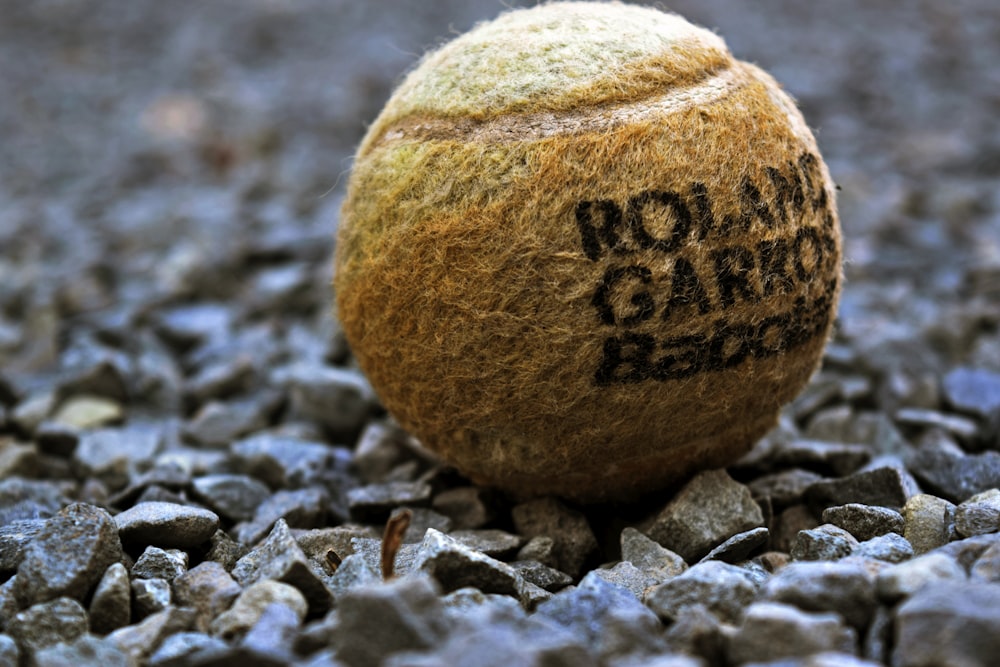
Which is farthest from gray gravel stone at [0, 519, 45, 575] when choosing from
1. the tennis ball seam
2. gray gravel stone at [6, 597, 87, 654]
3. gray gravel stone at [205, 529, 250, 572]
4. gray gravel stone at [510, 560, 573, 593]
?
the tennis ball seam

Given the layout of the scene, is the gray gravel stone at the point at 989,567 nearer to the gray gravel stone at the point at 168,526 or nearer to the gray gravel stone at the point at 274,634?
the gray gravel stone at the point at 274,634

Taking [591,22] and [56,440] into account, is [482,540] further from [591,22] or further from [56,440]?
[56,440]

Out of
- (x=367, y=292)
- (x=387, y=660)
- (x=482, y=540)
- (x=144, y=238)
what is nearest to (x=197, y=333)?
(x=144, y=238)

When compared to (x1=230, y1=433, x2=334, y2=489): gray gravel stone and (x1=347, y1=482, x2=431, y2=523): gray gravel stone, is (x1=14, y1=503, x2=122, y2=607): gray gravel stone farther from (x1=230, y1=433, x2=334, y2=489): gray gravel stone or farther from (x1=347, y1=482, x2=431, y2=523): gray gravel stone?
(x1=230, y1=433, x2=334, y2=489): gray gravel stone

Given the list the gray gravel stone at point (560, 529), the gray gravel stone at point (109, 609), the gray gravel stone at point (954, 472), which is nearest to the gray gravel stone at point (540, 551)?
the gray gravel stone at point (560, 529)

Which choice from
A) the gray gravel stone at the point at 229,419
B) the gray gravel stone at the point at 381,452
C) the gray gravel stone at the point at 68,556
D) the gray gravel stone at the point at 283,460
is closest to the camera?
the gray gravel stone at the point at 68,556

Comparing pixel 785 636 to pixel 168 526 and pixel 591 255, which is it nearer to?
pixel 591 255
